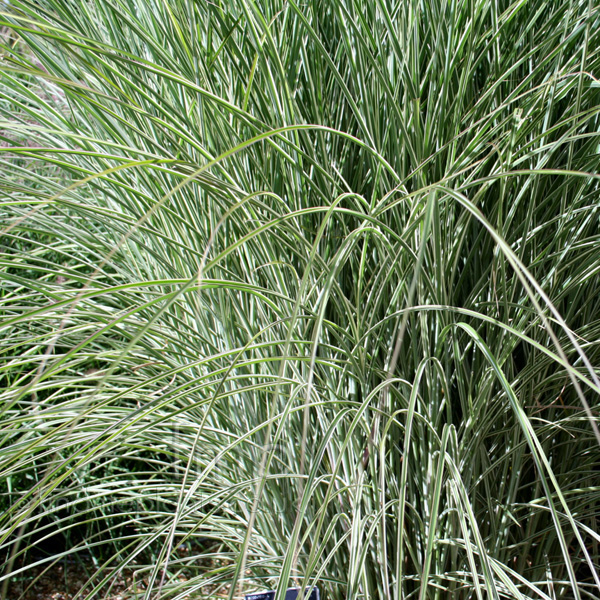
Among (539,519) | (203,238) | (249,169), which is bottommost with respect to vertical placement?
Result: (539,519)

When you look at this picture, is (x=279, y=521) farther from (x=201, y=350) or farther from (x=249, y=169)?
(x=249, y=169)

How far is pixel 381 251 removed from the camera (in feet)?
2.88

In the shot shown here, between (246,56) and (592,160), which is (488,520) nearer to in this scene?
(592,160)

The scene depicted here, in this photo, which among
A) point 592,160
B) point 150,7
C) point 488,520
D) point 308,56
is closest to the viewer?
point 592,160

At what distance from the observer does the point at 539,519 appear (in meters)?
1.01

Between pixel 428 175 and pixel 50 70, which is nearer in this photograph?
pixel 428 175

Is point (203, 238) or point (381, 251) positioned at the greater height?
point (203, 238)

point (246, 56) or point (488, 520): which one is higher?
point (246, 56)

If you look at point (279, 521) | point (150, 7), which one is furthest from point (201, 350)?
point (150, 7)

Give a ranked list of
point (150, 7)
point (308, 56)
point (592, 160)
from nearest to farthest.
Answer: point (592, 160), point (308, 56), point (150, 7)

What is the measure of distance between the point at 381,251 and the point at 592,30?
56cm

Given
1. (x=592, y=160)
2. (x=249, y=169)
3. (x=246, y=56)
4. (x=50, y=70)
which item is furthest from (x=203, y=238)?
(x=592, y=160)

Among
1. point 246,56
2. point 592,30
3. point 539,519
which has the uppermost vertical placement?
point 246,56

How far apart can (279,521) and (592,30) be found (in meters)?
1.07
